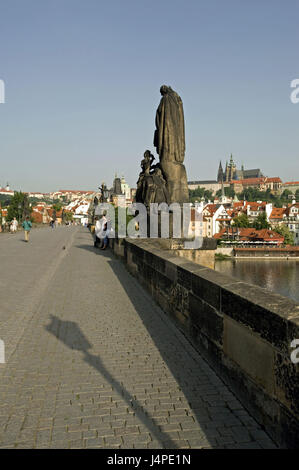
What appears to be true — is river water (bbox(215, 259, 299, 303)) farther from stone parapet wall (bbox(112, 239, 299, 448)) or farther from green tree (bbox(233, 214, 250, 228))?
green tree (bbox(233, 214, 250, 228))

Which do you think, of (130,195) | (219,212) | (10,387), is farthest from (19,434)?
(130,195)

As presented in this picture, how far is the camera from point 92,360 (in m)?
4.28

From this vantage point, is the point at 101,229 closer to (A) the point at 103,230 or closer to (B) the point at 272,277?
(A) the point at 103,230

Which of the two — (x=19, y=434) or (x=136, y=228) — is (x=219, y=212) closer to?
(x=136, y=228)

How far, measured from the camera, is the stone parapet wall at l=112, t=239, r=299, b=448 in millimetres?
2488

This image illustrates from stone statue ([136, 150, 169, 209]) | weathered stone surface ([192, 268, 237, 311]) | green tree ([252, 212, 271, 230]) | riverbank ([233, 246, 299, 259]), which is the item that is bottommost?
riverbank ([233, 246, 299, 259])

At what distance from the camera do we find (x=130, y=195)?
197 metres

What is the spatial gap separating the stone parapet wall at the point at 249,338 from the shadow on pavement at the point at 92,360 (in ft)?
2.33

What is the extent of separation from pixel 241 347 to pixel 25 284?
22.8 feet

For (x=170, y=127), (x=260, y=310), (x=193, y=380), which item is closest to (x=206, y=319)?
(x=193, y=380)

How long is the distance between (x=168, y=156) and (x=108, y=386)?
705cm

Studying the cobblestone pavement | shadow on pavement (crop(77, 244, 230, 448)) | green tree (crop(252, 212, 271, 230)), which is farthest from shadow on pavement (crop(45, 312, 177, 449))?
green tree (crop(252, 212, 271, 230))

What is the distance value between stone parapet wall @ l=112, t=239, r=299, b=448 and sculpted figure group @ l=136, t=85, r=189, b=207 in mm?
4713

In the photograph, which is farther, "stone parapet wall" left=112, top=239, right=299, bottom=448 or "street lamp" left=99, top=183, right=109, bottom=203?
"street lamp" left=99, top=183, right=109, bottom=203
